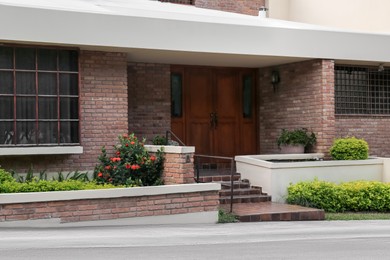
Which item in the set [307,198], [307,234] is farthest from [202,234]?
[307,198]

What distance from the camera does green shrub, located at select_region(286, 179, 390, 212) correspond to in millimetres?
14117

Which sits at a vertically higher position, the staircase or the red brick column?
the red brick column

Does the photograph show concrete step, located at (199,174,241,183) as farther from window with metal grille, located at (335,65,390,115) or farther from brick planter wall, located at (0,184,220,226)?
window with metal grille, located at (335,65,390,115)

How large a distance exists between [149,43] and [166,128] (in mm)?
3482

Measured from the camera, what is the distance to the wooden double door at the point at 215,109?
17.3 meters

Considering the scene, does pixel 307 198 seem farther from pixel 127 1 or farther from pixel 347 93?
pixel 127 1

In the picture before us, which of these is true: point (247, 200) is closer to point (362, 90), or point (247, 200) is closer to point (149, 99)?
point (149, 99)

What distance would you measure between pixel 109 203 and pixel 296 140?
6.49 meters

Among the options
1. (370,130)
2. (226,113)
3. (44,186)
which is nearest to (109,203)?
(44,186)

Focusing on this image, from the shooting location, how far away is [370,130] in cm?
1766

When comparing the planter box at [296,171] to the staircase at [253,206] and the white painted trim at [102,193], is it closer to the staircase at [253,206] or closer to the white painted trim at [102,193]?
the staircase at [253,206]

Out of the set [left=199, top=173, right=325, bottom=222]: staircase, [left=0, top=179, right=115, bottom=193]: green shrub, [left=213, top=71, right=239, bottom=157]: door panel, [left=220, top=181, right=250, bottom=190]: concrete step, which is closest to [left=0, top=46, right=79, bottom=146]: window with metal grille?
[left=0, top=179, right=115, bottom=193]: green shrub

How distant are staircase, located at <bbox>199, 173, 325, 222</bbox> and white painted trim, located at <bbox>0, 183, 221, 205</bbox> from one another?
1.04 m

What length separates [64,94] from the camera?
13141 millimetres
